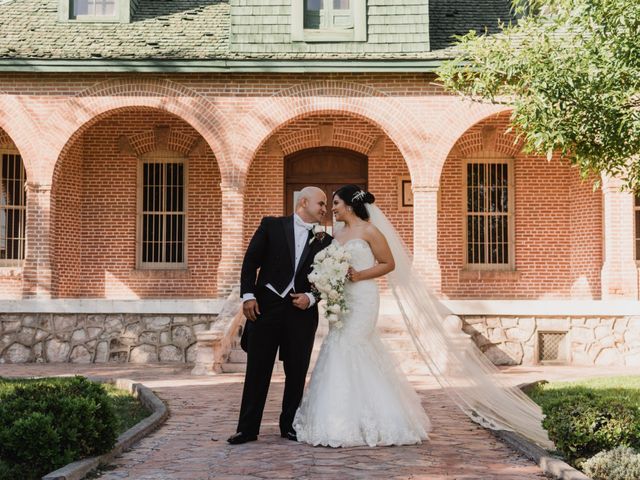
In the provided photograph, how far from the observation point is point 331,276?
282 inches

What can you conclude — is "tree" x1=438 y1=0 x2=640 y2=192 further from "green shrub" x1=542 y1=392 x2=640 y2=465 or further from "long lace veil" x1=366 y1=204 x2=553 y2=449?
"green shrub" x1=542 y1=392 x2=640 y2=465

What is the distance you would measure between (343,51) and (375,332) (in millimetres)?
9857

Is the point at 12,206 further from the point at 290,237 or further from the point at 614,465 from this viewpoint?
the point at 614,465

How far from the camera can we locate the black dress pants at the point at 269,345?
7.18 meters

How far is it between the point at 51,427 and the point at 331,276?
2.50 meters

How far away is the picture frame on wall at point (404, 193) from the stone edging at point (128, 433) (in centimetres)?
836

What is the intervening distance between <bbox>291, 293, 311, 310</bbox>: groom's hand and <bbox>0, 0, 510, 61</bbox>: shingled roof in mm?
9637

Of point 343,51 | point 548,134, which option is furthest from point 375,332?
point 343,51

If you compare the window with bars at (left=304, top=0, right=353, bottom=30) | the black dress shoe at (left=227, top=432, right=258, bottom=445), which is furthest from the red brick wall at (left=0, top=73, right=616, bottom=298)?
the black dress shoe at (left=227, top=432, right=258, bottom=445)

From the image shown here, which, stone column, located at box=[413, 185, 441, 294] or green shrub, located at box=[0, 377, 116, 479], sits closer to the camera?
green shrub, located at box=[0, 377, 116, 479]

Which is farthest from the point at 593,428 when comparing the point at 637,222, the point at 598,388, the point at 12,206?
the point at 12,206

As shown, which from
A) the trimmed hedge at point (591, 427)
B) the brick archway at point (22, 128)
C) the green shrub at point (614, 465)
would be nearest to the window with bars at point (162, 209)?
the brick archway at point (22, 128)

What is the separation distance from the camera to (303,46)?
653 inches

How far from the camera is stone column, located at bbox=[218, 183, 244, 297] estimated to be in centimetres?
1608
